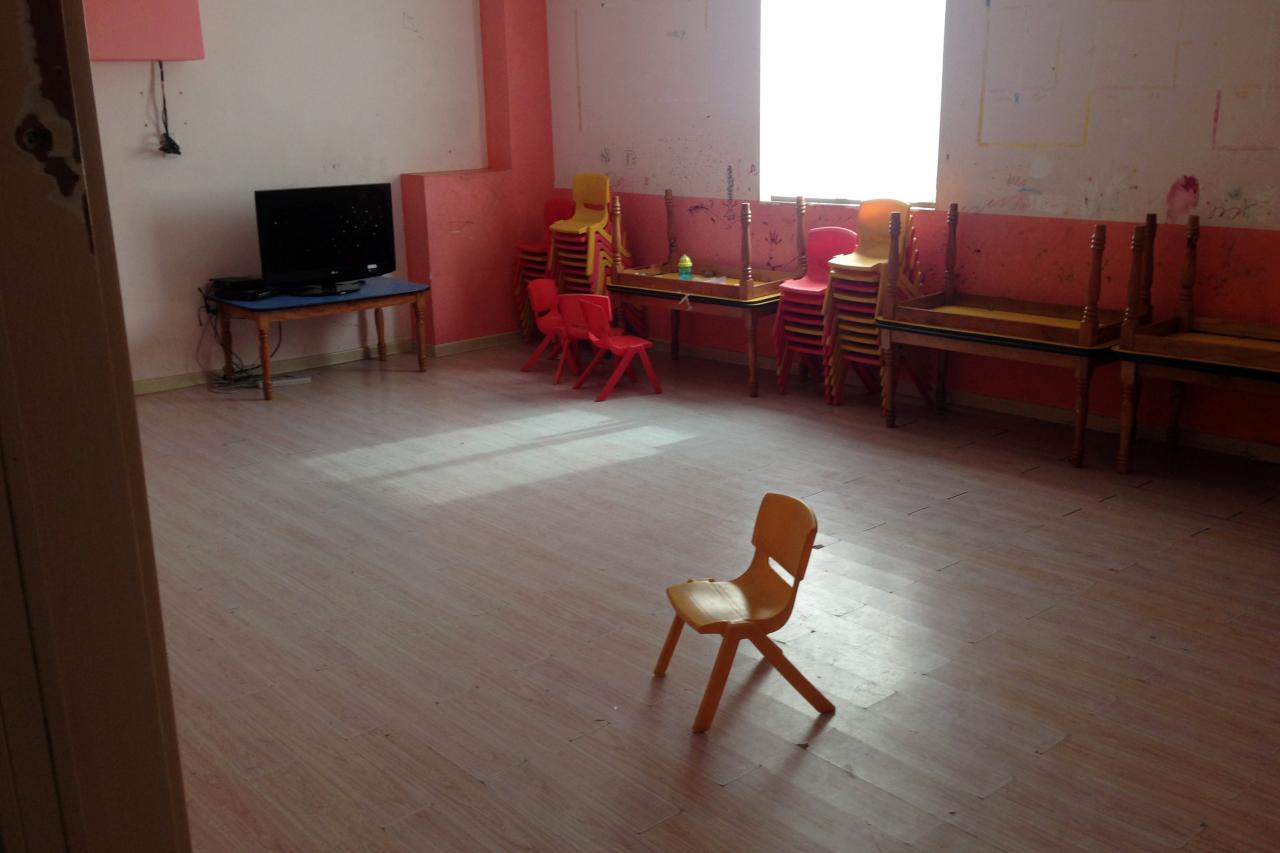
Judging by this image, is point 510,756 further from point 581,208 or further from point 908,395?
point 581,208

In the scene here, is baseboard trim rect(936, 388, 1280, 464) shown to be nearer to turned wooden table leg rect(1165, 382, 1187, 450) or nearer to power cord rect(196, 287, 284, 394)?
turned wooden table leg rect(1165, 382, 1187, 450)

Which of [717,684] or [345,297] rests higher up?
[345,297]

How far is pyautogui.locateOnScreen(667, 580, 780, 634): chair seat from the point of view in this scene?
3.11 metres

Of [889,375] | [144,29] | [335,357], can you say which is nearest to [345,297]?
[335,357]

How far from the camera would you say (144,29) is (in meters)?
6.39

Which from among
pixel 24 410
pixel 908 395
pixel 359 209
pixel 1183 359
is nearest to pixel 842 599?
pixel 1183 359

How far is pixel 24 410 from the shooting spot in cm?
69

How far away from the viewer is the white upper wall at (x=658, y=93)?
23.6 ft

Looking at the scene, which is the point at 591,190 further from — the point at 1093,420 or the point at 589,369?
the point at 1093,420

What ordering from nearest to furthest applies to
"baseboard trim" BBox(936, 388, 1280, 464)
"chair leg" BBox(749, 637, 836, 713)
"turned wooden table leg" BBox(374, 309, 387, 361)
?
"chair leg" BBox(749, 637, 836, 713) → "baseboard trim" BBox(936, 388, 1280, 464) → "turned wooden table leg" BBox(374, 309, 387, 361)

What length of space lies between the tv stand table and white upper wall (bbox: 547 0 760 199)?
5.60ft

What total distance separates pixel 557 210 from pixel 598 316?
196 centimetres

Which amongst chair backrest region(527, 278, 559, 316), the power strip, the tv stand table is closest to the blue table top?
the tv stand table

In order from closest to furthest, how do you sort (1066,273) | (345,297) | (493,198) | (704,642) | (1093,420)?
(704,642)
(1066,273)
(1093,420)
(345,297)
(493,198)
